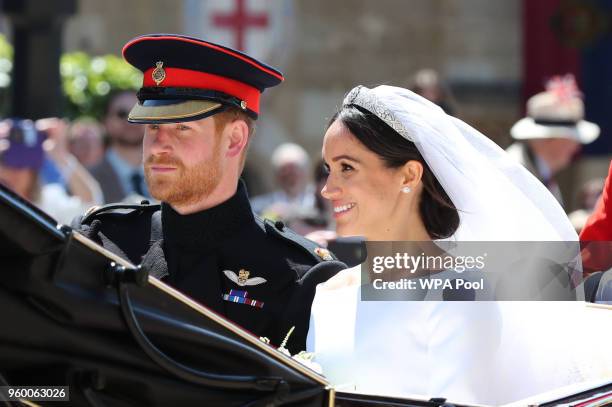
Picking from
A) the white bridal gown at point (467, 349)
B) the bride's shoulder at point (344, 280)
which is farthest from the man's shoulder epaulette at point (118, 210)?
the white bridal gown at point (467, 349)

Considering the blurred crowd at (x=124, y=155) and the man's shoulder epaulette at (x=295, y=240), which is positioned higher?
the blurred crowd at (x=124, y=155)

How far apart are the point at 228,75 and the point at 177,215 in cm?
43

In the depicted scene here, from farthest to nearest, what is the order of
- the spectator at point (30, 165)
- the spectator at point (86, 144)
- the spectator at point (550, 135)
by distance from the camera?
1. the spectator at point (86, 144)
2. the spectator at point (550, 135)
3. the spectator at point (30, 165)

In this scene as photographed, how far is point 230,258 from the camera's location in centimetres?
384

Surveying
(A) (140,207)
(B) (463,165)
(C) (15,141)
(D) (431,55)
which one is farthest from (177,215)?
(D) (431,55)

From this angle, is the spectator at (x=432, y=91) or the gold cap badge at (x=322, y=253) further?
the spectator at (x=432, y=91)

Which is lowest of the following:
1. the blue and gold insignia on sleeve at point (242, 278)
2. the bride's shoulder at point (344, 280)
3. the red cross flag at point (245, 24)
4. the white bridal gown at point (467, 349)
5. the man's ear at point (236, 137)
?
the white bridal gown at point (467, 349)

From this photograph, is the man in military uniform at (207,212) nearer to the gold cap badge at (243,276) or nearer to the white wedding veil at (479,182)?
the gold cap badge at (243,276)

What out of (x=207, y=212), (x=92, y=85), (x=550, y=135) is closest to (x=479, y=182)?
(x=207, y=212)

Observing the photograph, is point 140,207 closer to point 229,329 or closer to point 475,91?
point 229,329

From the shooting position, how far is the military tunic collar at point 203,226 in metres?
3.81

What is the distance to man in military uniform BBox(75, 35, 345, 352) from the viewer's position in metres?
3.72

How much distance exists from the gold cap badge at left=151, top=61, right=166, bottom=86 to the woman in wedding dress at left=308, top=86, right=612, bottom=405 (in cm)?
61

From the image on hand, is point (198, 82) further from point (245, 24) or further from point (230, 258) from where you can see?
point (245, 24)
